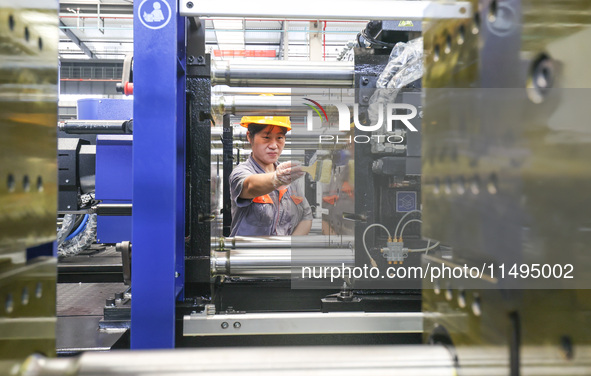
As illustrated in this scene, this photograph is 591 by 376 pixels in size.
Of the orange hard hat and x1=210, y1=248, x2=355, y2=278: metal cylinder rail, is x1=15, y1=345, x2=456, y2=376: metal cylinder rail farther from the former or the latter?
the orange hard hat

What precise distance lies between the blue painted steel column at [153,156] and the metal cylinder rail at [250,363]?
1.03 meters

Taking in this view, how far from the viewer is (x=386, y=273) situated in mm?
1916

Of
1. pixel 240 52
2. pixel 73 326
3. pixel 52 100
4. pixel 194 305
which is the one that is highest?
pixel 240 52

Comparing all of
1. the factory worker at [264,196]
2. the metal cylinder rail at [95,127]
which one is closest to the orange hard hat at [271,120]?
the factory worker at [264,196]

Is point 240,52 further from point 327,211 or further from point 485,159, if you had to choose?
point 485,159

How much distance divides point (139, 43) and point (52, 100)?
1.08m

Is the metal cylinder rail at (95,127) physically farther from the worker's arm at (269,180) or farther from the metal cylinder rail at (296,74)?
the metal cylinder rail at (296,74)

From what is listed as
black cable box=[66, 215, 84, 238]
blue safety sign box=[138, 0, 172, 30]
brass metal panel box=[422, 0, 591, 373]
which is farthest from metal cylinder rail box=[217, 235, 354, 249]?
brass metal panel box=[422, 0, 591, 373]

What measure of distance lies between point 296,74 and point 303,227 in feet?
3.44

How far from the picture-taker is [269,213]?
2758 mm

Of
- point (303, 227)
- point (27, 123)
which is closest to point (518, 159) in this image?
point (27, 123)

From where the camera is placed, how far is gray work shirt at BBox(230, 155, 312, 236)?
2723mm

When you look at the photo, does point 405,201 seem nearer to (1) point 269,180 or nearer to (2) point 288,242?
(2) point 288,242

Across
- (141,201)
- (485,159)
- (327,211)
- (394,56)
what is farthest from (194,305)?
(485,159)
